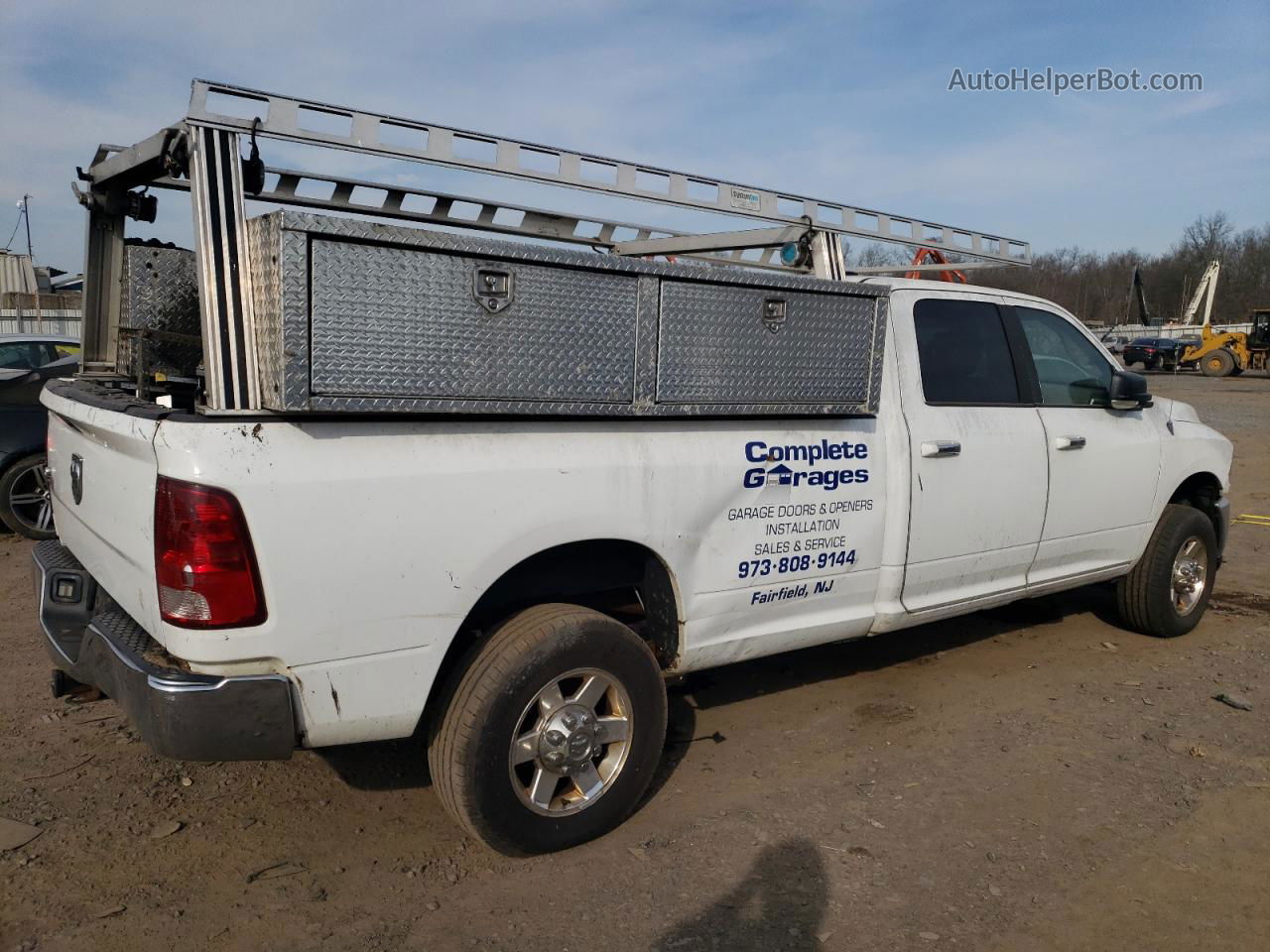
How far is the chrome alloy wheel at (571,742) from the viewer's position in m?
3.13

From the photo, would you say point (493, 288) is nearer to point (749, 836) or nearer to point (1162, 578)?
point (749, 836)

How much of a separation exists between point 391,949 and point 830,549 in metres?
2.12

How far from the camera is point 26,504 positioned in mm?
7371

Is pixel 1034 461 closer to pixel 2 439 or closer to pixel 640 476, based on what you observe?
pixel 640 476

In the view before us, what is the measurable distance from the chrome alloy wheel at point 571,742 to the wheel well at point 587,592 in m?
0.30

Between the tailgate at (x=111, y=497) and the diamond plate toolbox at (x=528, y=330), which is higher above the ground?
the diamond plate toolbox at (x=528, y=330)

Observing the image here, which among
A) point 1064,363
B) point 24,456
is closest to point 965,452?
point 1064,363

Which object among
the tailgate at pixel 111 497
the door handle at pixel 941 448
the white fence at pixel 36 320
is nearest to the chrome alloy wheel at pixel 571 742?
the tailgate at pixel 111 497

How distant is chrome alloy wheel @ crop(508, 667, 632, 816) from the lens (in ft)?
10.3

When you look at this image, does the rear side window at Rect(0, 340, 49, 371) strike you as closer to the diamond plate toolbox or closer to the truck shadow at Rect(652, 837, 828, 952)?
the diamond plate toolbox

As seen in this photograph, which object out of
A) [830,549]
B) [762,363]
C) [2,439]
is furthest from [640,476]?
[2,439]

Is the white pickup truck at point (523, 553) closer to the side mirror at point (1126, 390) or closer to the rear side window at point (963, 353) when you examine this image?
the rear side window at point (963, 353)

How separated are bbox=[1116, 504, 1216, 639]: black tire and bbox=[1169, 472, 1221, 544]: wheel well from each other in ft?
0.42

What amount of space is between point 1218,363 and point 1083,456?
3929 centimetres
